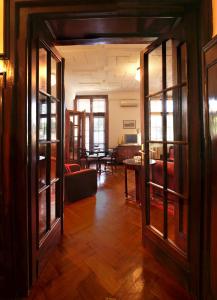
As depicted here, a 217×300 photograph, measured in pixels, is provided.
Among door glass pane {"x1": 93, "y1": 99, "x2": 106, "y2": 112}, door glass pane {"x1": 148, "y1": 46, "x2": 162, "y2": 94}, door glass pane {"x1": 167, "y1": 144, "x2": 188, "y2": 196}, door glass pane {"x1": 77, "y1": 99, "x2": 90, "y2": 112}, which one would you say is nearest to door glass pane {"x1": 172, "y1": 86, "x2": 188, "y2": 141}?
door glass pane {"x1": 167, "y1": 144, "x2": 188, "y2": 196}

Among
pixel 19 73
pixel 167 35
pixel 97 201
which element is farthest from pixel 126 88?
pixel 19 73

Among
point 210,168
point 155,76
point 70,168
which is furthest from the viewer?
point 70,168

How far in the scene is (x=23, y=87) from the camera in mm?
1403

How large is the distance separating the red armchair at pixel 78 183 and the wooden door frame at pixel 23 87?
2.09 meters

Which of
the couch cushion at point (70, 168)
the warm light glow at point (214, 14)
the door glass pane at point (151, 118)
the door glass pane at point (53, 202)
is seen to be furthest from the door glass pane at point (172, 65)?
the couch cushion at point (70, 168)

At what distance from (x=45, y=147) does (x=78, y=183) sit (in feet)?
6.23

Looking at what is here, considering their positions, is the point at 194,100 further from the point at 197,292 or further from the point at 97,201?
the point at 97,201

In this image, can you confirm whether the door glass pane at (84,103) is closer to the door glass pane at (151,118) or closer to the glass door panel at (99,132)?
the glass door panel at (99,132)

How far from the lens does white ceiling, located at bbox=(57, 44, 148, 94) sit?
13.7 feet

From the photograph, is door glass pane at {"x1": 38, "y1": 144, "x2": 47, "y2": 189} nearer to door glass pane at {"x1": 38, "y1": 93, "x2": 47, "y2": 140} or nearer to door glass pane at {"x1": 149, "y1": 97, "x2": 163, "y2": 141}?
door glass pane at {"x1": 38, "y1": 93, "x2": 47, "y2": 140}

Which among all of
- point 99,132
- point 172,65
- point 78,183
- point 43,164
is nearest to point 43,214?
point 43,164

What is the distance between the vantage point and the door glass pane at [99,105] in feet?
28.5

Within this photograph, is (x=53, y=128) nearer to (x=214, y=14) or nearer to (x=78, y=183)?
(x=214, y=14)

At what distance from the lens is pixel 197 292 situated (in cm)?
137
